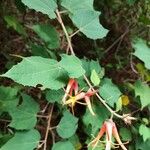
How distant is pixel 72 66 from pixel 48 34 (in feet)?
1.06

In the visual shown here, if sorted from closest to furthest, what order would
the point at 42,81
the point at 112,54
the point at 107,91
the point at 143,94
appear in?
the point at 42,81
the point at 107,91
the point at 143,94
the point at 112,54

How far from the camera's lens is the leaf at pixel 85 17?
1.27m

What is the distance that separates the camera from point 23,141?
1.22 meters

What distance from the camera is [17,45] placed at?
1.92m

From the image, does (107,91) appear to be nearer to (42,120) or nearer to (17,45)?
(42,120)

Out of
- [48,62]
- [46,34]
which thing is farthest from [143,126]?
[48,62]

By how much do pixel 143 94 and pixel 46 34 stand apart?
41cm

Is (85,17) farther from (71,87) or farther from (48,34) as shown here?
(71,87)

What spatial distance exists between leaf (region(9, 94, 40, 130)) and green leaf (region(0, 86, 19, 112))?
40 millimetres

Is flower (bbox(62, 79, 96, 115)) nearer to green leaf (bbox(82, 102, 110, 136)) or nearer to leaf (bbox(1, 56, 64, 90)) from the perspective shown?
leaf (bbox(1, 56, 64, 90))


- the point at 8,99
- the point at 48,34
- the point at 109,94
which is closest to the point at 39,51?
the point at 48,34

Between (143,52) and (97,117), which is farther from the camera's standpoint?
(143,52)

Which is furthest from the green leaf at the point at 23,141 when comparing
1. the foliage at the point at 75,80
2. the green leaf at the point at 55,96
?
the green leaf at the point at 55,96

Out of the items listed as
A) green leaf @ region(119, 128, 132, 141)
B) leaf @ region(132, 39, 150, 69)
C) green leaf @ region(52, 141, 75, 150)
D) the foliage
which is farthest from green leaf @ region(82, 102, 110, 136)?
green leaf @ region(119, 128, 132, 141)
